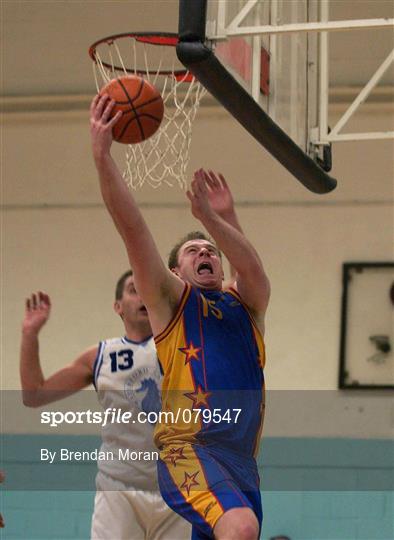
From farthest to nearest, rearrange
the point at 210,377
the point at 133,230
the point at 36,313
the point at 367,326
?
the point at 367,326
the point at 36,313
the point at 210,377
the point at 133,230

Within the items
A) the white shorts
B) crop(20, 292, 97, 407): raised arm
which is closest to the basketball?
crop(20, 292, 97, 407): raised arm

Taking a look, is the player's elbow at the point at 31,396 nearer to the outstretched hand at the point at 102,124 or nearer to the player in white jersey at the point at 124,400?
the player in white jersey at the point at 124,400

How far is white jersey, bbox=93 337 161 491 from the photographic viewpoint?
654 cm

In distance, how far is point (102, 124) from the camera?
4.71m

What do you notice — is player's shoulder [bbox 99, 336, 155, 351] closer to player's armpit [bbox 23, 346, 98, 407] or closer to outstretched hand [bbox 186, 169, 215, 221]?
player's armpit [bbox 23, 346, 98, 407]

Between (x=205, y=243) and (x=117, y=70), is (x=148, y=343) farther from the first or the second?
(x=117, y=70)

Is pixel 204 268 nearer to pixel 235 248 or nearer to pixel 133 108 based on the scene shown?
pixel 235 248

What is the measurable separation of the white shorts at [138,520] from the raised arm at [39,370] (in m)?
0.75

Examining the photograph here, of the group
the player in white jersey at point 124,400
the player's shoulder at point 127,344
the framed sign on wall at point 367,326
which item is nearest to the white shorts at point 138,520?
the player in white jersey at point 124,400

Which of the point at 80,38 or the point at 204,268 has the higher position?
the point at 80,38

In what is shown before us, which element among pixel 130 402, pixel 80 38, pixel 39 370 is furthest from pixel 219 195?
pixel 80 38

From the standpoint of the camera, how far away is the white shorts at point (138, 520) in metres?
6.46

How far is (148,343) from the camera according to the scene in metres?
6.84

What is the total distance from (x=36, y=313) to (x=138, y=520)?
4.51 ft
